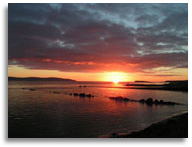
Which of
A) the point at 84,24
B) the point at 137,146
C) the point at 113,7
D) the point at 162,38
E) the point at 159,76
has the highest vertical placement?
the point at 113,7

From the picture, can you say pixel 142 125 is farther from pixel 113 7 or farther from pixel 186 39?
pixel 113 7

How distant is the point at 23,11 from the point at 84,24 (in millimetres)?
2862

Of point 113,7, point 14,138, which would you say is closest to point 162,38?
point 113,7

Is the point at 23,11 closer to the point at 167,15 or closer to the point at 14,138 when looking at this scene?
the point at 14,138

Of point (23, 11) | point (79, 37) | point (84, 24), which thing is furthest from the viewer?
point (79, 37)

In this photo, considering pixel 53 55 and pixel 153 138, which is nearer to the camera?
pixel 153 138

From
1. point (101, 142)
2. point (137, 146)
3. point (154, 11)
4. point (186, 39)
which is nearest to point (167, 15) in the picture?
point (154, 11)

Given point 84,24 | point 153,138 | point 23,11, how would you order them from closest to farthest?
point 153,138, point 23,11, point 84,24

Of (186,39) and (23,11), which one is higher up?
(23,11)

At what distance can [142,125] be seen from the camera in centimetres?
760

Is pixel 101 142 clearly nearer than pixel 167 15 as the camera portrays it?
Yes

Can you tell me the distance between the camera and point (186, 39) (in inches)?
263

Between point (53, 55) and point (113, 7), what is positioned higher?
point (113, 7)

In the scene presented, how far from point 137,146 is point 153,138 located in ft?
2.31
